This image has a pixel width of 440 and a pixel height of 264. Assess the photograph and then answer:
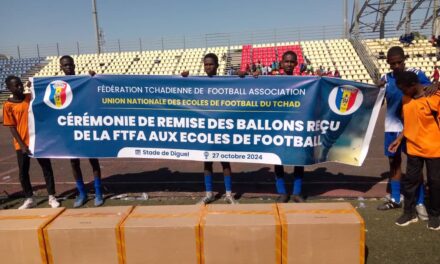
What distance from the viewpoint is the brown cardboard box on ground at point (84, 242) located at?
3.22m

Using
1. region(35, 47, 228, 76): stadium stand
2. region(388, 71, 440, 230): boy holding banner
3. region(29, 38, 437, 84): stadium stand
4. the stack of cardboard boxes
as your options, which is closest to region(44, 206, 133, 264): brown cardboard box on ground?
the stack of cardboard boxes

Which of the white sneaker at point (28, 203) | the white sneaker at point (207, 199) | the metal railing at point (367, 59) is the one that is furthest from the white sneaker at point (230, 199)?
the metal railing at point (367, 59)

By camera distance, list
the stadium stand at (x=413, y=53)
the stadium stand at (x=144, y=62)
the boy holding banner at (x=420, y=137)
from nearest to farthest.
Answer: the boy holding banner at (x=420, y=137), the stadium stand at (x=413, y=53), the stadium stand at (x=144, y=62)

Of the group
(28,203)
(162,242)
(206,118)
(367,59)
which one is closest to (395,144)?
(206,118)

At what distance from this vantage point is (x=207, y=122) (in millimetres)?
5156

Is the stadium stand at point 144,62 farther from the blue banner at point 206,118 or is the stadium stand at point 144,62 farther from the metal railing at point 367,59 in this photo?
the blue banner at point 206,118

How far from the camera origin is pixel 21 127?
5379mm

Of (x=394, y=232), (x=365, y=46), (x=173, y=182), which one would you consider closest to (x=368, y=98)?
(x=394, y=232)

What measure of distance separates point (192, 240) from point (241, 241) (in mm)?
432

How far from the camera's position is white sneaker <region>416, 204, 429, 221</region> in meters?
4.43

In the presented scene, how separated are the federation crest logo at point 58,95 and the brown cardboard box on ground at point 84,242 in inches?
101

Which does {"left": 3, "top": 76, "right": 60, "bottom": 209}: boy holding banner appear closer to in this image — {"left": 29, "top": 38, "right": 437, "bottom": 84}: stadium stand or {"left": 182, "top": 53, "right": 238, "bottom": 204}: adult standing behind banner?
{"left": 182, "top": 53, "right": 238, "bottom": 204}: adult standing behind banner

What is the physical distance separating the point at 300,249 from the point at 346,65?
2267 centimetres

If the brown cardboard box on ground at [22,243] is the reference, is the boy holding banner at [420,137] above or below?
above
